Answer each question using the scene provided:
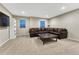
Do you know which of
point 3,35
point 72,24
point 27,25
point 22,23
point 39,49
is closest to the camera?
point 39,49

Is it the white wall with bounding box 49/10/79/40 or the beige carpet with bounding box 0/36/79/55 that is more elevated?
the white wall with bounding box 49/10/79/40

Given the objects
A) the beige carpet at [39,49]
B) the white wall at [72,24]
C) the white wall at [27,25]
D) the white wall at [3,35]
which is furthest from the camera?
the white wall at [27,25]

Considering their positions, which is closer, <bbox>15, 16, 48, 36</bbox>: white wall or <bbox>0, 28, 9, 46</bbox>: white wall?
<bbox>0, 28, 9, 46</bbox>: white wall

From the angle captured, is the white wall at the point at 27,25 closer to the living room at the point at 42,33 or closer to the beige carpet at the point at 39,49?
the living room at the point at 42,33

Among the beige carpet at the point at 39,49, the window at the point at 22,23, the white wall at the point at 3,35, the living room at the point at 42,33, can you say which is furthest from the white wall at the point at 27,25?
the beige carpet at the point at 39,49

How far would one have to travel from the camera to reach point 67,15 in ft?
17.9

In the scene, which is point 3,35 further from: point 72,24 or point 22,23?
point 72,24

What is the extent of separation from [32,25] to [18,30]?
194cm

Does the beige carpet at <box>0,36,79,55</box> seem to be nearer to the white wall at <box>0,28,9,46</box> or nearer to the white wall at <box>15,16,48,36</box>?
the white wall at <box>0,28,9,46</box>

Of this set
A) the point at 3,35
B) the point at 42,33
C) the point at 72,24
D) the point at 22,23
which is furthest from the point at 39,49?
the point at 22,23

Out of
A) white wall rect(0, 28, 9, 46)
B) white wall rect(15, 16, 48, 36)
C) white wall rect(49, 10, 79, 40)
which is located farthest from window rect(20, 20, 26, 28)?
white wall rect(49, 10, 79, 40)

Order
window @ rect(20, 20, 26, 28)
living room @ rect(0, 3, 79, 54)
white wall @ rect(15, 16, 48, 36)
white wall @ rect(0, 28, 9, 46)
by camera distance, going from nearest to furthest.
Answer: living room @ rect(0, 3, 79, 54)
white wall @ rect(0, 28, 9, 46)
white wall @ rect(15, 16, 48, 36)
window @ rect(20, 20, 26, 28)

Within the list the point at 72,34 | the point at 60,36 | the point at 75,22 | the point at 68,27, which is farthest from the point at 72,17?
the point at 60,36

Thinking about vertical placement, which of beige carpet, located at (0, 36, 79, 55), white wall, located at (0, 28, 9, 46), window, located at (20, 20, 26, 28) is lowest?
beige carpet, located at (0, 36, 79, 55)
